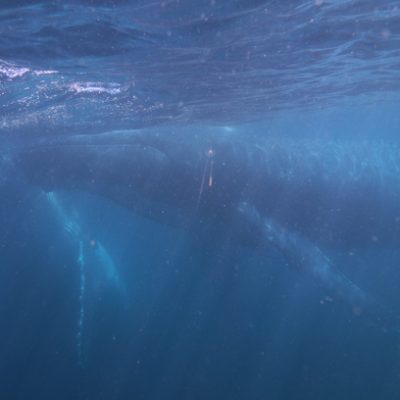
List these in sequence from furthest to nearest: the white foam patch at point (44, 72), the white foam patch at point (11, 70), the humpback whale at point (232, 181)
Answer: the humpback whale at point (232, 181), the white foam patch at point (44, 72), the white foam patch at point (11, 70)

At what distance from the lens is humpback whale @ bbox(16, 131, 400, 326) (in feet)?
37.3

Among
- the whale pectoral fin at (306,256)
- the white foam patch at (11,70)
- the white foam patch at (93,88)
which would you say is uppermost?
the white foam patch at (11,70)

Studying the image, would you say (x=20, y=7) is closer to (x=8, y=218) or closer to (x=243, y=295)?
(x=8, y=218)

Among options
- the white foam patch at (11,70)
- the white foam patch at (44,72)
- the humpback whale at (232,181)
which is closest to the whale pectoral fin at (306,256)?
the humpback whale at (232,181)

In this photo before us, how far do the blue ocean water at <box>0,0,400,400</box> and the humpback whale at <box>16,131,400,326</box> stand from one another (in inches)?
34.1

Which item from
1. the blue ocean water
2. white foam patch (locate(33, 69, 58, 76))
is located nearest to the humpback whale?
the blue ocean water

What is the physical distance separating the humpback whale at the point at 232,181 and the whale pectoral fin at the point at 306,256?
4 cm

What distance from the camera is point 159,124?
20500 millimetres

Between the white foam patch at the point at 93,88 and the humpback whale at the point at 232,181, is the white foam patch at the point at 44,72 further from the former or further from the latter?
the humpback whale at the point at 232,181

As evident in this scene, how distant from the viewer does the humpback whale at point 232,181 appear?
37.3ft

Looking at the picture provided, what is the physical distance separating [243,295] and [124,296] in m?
18.5

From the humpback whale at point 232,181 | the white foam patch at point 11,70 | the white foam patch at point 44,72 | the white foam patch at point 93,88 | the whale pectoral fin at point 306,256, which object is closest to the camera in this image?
the whale pectoral fin at point 306,256

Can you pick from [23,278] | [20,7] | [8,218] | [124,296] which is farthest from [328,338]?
[20,7]

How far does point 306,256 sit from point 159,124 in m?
12.7
